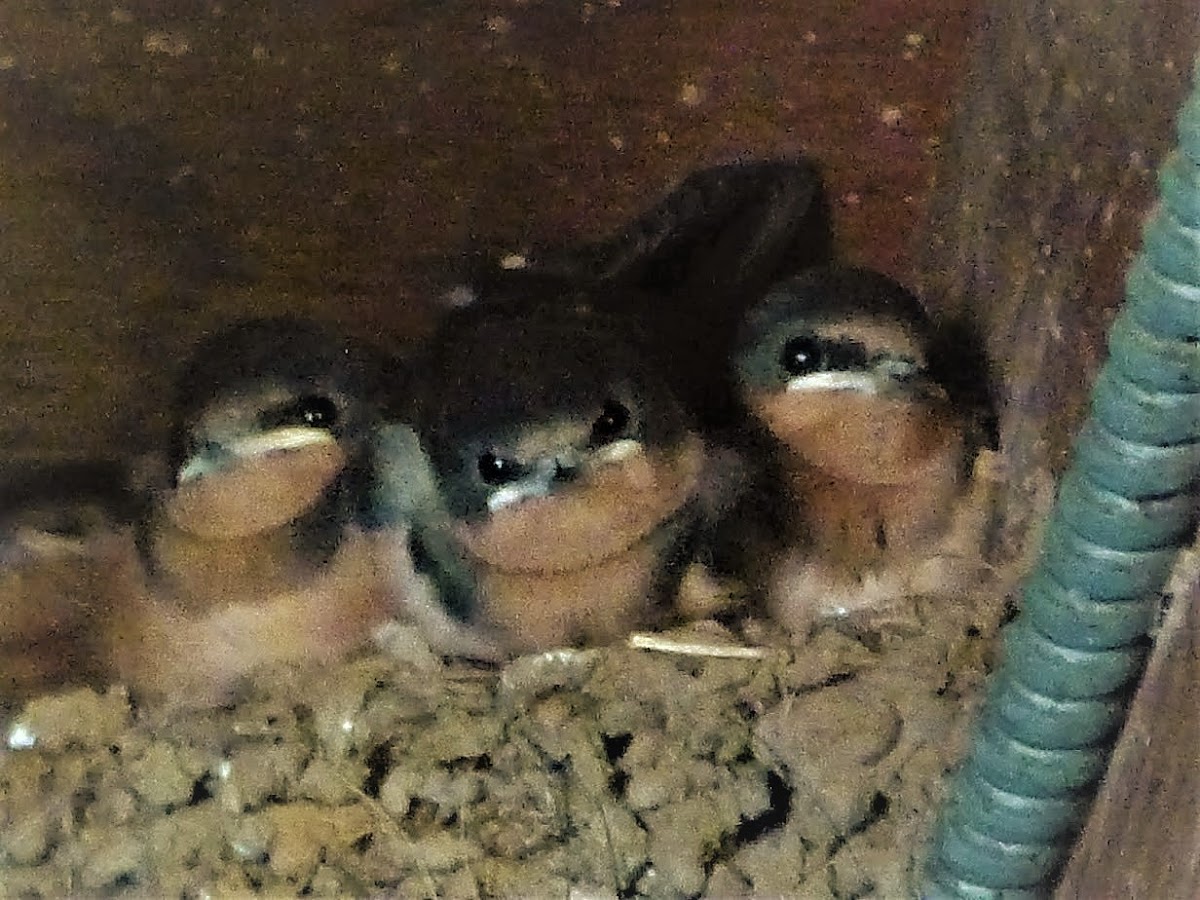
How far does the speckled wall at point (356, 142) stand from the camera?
116 cm

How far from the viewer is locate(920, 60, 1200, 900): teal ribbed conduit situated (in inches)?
23.2

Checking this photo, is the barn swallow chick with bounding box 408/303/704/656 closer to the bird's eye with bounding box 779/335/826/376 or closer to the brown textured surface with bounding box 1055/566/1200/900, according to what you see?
the bird's eye with bounding box 779/335/826/376

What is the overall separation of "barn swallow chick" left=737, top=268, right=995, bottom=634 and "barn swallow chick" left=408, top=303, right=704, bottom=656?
10 cm

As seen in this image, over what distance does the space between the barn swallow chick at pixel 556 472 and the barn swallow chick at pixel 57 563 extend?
0.33 meters

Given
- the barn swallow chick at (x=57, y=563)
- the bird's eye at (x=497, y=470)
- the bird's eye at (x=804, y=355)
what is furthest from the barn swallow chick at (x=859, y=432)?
the barn swallow chick at (x=57, y=563)

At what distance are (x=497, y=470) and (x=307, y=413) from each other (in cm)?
20

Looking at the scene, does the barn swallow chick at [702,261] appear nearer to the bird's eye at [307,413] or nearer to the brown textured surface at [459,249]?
the brown textured surface at [459,249]

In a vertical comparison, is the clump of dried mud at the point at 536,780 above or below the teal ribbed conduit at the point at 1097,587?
below

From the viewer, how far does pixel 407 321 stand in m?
1.35

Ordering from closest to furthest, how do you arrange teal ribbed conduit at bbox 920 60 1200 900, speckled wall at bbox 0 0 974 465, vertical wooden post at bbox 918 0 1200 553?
1. teal ribbed conduit at bbox 920 60 1200 900
2. vertical wooden post at bbox 918 0 1200 553
3. speckled wall at bbox 0 0 974 465

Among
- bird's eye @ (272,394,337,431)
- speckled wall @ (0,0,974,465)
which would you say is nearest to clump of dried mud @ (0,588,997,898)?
bird's eye @ (272,394,337,431)

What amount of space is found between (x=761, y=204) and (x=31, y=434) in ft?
2.36

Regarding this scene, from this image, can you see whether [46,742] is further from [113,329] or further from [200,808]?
[113,329]

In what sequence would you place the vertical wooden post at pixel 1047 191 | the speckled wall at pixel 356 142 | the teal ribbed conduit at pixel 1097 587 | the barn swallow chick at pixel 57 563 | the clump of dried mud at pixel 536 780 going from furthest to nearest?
1. the barn swallow chick at pixel 57 563
2. the speckled wall at pixel 356 142
3. the clump of dried mud at pixel 536 780
4. the vertical wooden post at pixel 1047 191
5. the teal ribbed conduit at pixel 1097 587
